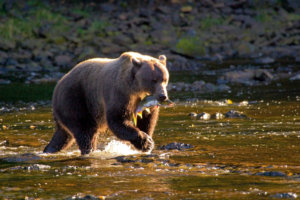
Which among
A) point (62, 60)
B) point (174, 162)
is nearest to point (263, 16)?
point (62, 60)

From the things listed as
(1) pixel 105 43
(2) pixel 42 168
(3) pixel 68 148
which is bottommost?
(1) pixel 105 43

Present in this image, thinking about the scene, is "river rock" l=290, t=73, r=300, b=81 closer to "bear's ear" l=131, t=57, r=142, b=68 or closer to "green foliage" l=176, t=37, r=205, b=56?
"green foliage" l=176, t=37, r=205, b=56

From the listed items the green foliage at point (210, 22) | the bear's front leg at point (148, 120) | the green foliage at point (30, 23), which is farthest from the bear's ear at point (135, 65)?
the green foliage at point (210, 22)

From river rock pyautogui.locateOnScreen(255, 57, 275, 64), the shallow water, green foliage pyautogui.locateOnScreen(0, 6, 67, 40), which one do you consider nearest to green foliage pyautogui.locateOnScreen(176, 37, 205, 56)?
river rock pyautogui.locateOnScreen(255, 57, 275, 64)

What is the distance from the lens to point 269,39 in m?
28.8

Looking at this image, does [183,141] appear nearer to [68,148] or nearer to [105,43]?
[68,148]

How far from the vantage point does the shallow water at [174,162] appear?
6574mm

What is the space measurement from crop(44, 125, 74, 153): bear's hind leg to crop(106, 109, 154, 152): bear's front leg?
1.25 m

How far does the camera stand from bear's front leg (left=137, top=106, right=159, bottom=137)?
9227mm

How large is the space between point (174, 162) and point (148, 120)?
3.95 feet

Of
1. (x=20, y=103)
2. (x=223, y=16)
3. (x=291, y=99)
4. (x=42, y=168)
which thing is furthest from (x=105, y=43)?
(x=42, y=168)

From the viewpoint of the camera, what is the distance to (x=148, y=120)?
9273 millimetres

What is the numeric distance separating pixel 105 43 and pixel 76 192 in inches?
832

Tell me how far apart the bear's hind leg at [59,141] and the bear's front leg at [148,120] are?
1203mm
